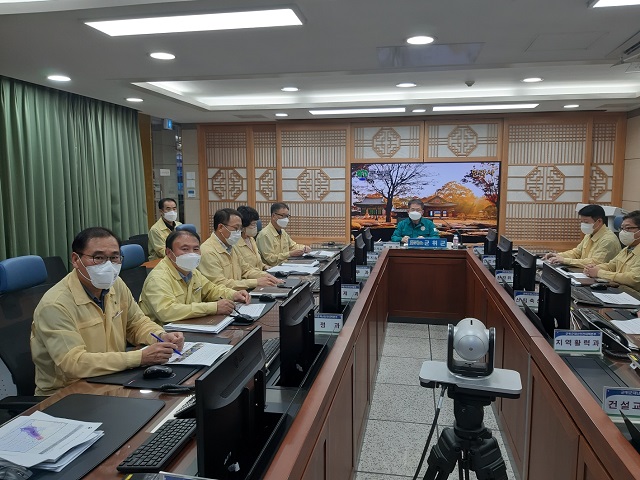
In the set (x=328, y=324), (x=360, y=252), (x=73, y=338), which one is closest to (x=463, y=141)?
(x=360, y=252)

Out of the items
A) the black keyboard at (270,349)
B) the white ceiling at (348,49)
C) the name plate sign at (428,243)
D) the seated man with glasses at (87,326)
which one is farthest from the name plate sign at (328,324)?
the name plate sign at (428,243)

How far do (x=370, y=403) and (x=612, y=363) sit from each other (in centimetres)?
166

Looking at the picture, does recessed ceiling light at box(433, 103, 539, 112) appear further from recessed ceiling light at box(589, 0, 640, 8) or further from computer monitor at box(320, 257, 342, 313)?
computer monitor at box(320, 257, 342, 313)

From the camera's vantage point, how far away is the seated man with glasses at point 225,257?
346 cm

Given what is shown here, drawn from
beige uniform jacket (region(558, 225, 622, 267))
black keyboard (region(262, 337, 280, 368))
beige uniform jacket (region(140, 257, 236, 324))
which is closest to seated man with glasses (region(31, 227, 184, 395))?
beige uniform jacket (region(140, 257, 236, 324))

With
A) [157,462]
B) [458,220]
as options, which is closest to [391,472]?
[157,462]

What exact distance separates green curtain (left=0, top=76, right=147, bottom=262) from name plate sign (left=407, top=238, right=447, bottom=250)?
3.43 m

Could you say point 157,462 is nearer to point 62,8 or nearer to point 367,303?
point 367,303

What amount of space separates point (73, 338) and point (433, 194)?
5455 millimetres

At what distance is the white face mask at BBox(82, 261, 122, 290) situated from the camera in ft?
6.36

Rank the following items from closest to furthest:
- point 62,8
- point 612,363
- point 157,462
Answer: point 157,462, point 612,363, point 62,8

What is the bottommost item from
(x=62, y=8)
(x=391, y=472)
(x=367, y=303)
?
Answer: (x=391, y=472)

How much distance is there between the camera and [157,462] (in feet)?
3.75

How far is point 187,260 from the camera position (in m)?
2.62
